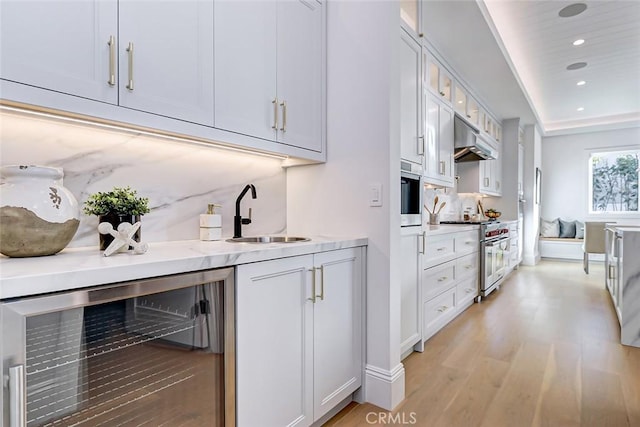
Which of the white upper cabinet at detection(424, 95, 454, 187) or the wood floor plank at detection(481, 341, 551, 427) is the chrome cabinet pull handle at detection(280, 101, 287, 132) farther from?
the wood floor plank at detection(481, 341, 551, 427)

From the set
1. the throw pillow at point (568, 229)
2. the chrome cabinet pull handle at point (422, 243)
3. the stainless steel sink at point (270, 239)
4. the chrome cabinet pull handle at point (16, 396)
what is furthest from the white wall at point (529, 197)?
the chrome cabinet pull handle at point (16, 396)

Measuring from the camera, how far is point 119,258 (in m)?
1.07

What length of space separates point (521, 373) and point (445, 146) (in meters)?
2.10

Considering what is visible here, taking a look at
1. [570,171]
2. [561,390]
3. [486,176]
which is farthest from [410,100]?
[570,171]

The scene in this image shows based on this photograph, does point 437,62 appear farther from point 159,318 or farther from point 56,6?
point 159,318

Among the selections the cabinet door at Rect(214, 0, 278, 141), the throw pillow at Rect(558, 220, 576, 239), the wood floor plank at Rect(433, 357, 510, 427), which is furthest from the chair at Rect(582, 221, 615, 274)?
the cabinet door at Rect(214, 0, 278, 141)

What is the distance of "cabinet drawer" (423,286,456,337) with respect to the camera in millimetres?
2758

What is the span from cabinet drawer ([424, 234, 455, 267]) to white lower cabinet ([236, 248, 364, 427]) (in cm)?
109

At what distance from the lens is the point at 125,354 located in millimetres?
990

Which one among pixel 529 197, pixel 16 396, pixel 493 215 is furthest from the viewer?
pixel 529 197

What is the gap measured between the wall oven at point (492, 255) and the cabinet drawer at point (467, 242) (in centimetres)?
11

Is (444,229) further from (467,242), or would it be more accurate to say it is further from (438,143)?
(438,143)

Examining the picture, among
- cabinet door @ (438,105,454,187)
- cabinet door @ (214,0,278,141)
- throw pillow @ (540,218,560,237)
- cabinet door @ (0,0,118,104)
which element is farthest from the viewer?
throw pillow @ (540,218,560,237)

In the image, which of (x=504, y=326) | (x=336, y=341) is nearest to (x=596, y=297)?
(x=504, y=326)
